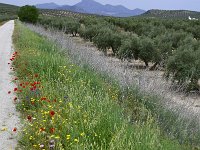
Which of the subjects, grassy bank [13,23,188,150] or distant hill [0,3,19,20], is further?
distant hill [0,3,19,20]

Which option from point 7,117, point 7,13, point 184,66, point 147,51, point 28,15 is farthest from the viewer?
point 7,13

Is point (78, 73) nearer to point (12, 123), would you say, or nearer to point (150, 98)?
point (150, 98)

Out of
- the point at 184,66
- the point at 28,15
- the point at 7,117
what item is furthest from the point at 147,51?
the point at 28,15

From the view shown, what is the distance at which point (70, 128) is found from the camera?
18.6 feet

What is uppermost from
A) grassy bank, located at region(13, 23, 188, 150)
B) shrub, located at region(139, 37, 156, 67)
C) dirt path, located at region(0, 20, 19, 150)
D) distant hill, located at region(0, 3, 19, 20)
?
grassy bank, located at region(13, 23, 188, 150)

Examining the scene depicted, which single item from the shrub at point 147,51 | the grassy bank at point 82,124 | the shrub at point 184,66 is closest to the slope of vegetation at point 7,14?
the shrub at point 147,51

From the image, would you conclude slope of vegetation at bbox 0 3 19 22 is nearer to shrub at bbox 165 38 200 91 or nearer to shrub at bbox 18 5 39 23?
shrub at bbox 18 5 39 23

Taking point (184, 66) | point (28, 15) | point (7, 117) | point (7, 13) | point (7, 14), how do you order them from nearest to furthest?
point (7, 117)
point (184, 66)
point (28, 15)
point (7, 14)
point (7, 13)

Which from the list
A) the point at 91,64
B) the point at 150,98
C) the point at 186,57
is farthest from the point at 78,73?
the point at 186,57

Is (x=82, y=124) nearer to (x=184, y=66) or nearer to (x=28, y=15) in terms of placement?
(x=184, y=66)

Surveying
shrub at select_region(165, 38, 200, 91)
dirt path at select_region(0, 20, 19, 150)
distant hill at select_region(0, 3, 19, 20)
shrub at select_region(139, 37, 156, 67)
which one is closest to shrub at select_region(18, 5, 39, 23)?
distant hill at select_region(0, 3, 19, 20)

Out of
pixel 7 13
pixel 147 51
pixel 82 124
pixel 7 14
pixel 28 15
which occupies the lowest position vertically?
pixel 7 13

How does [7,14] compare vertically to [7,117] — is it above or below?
below

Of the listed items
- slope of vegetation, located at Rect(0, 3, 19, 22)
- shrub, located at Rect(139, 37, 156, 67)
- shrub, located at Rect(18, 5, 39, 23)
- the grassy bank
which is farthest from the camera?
slope of vegetation, located at Rect(0, 3, 19, 22)
